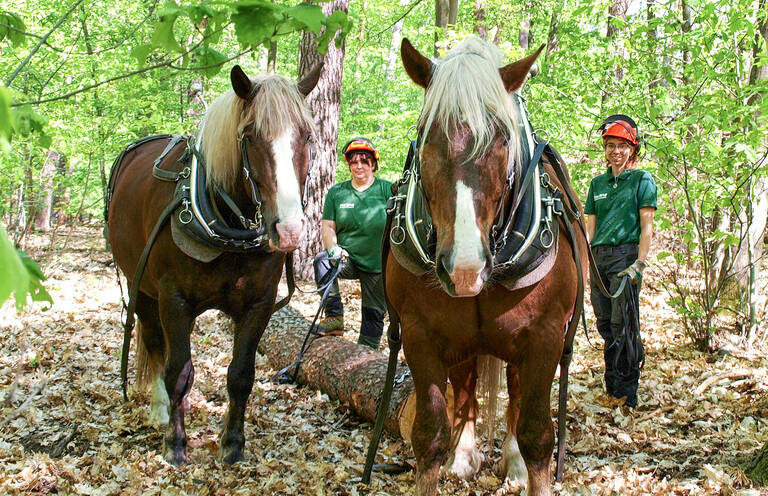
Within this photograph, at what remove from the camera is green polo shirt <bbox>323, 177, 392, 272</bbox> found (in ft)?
17.0

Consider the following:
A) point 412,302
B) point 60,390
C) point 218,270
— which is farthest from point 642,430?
point 60,390

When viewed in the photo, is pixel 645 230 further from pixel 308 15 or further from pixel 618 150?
pixel 308 15

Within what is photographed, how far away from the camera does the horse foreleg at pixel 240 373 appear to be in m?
3.49

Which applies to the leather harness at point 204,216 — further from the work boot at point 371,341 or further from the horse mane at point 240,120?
the work boot at point 371,341

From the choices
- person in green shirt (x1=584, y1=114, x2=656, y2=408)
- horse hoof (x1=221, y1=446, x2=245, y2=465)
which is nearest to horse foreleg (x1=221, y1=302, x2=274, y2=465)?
horse hoof (x1=221, y1=446, x2=245, y2=465)

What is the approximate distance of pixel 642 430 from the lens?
12.4ft

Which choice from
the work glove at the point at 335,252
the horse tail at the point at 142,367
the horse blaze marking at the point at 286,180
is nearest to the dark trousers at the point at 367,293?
the work glove at the point at 335,252

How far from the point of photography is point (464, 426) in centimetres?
330

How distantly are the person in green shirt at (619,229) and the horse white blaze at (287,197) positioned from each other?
2.30m

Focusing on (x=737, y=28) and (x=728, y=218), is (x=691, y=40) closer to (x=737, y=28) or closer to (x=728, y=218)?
(x=737, y=28)

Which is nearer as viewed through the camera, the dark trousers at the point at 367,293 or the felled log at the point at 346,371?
the felled log at the point at 346,371

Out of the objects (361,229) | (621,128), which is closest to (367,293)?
(361,229)

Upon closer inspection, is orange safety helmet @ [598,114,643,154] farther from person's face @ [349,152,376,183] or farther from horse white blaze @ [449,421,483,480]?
horse white blaze @ [449,421,483,480]

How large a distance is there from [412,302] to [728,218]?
4.02 meters
